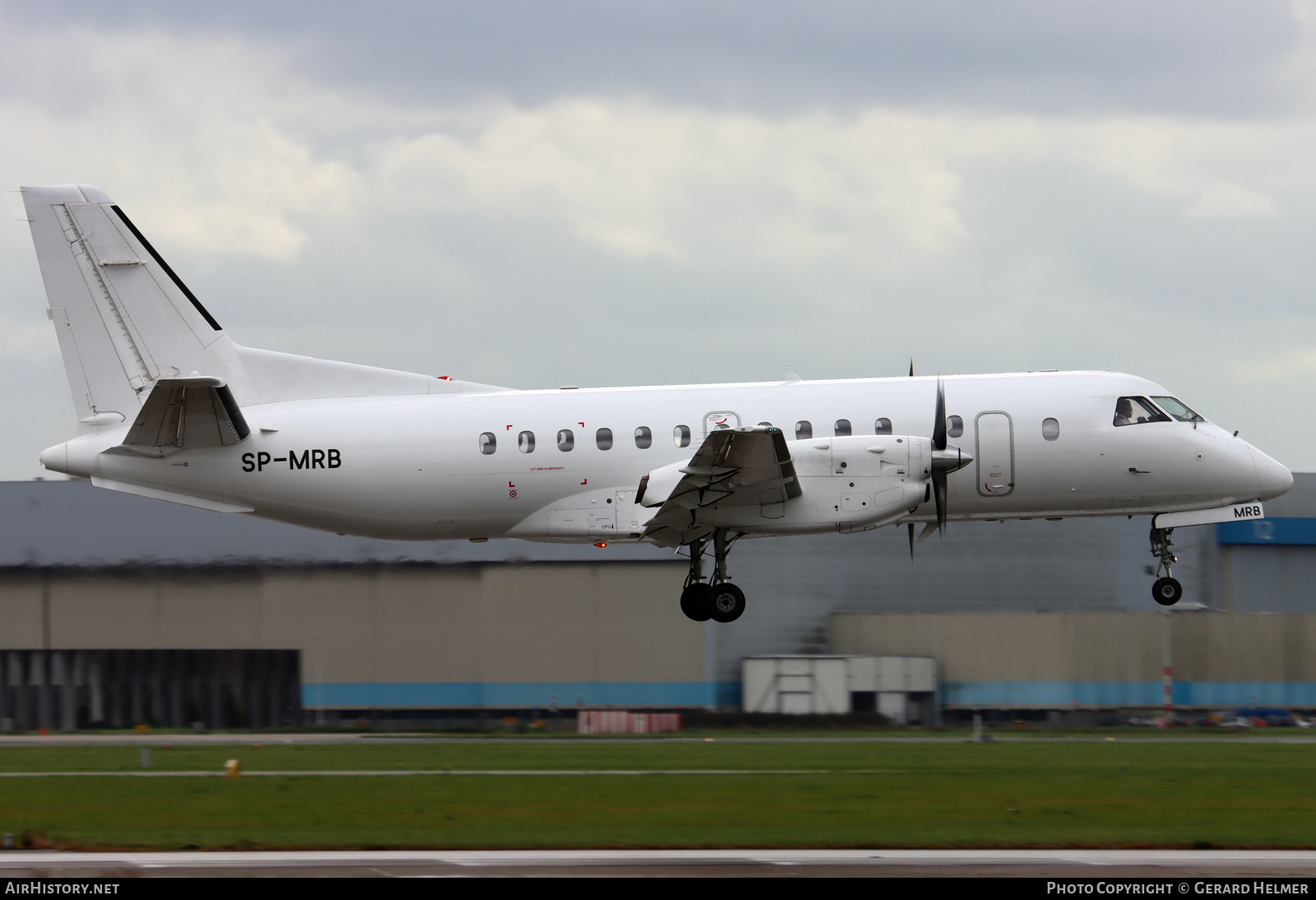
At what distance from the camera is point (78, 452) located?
23438 millimetres

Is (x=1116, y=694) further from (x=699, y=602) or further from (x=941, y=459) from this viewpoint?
(x=699, y=602)

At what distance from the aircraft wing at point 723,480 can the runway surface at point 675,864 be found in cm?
558

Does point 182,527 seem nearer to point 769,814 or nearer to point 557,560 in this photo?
point 557,560

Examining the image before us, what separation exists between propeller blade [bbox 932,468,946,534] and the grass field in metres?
→ 4.36

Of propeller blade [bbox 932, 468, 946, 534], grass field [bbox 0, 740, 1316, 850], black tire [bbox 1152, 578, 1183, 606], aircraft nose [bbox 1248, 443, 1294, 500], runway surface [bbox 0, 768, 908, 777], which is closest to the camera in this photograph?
grass field [bbox 0, 740, 1316, 850]

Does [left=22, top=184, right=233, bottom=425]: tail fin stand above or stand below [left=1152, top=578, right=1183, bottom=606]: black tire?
above

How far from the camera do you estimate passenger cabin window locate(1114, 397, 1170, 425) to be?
23.3 meters

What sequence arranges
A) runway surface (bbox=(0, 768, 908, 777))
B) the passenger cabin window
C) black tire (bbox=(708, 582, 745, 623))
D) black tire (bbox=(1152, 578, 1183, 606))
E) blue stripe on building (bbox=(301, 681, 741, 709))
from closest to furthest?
black tire (bbox=(708, 582, 745, 623)) < the passenger cabin window < black tire (bbox=(1152, 578, 1183, 606)) < runway surface (bbox=(0, 768, 908, 777)) < blue stripe on building (bbox=(301, 681, 741, 709))

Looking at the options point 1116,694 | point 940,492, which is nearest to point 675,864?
point 940,492

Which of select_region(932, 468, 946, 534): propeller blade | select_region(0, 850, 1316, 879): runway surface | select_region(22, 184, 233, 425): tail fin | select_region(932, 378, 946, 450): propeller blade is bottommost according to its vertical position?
select_region(0, 850, 1316, 879): runway surface

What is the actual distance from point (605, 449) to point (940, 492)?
510cm

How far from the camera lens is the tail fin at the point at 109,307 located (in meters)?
24.0

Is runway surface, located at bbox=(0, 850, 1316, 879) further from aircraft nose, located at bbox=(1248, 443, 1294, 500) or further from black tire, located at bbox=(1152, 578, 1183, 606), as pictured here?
aircraft nose, located at bbox=(1248, 443, 1294, 500)

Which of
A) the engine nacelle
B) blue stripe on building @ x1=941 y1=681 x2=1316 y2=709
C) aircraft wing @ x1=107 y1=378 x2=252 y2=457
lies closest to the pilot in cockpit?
the engine nacelle
